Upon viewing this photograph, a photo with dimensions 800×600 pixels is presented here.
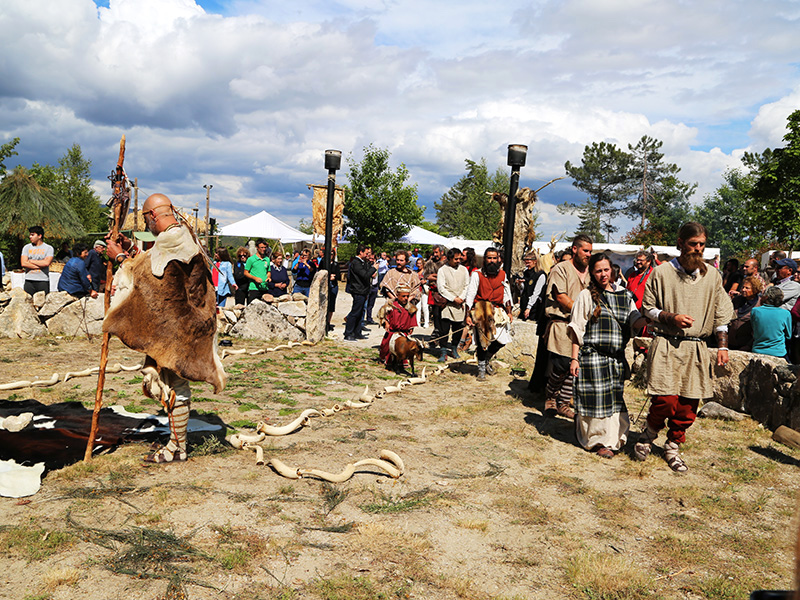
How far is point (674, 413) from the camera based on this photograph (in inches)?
197

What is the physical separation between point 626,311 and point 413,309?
4.09 metres

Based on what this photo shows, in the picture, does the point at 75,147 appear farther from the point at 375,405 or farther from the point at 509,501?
the point at 509,501

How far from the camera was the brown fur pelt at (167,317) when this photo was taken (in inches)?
161

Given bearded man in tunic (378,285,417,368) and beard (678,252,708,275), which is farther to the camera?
bearded man in tunic (378,285,417,368)

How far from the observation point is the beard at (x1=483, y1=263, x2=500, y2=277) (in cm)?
832

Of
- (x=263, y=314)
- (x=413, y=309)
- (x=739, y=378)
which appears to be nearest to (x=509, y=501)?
(x=739, y=378)

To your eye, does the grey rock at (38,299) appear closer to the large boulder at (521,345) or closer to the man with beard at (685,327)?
the large boulder at (521,345)

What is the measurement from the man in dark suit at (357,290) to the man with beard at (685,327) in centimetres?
713

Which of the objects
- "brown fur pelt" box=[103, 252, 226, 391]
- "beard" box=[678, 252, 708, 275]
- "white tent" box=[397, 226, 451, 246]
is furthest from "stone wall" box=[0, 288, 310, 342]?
"white tent" box=[397, 226, 451, 246]

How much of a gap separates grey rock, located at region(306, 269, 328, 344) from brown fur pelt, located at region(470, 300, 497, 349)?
374cm

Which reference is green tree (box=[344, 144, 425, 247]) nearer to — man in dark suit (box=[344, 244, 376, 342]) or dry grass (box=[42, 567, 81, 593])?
man in dark suit (box=[344, 244, 376, 342])

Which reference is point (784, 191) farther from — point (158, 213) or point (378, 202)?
point (158, 213)

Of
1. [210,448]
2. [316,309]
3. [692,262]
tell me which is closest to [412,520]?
[210,448]

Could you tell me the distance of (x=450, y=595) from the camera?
288cm
